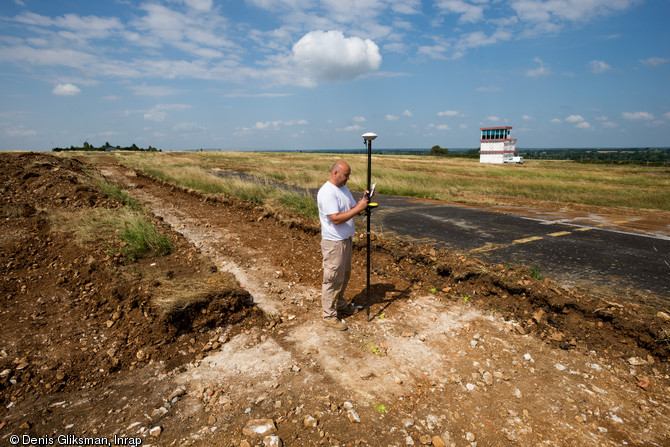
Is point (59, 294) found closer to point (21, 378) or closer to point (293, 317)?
point (21, 378)

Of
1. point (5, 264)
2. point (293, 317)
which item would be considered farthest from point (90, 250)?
point (293, 317)

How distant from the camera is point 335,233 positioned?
13.0 ft

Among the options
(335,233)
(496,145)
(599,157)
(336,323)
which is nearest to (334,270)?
(335,233)

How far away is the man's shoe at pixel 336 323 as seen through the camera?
13.3ft

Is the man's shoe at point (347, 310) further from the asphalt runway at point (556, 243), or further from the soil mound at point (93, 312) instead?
the asphalt runway at point (556, 243)

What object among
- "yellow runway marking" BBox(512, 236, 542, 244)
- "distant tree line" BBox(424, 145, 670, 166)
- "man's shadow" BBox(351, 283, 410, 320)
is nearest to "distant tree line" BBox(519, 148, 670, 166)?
"distant tree line" BBox(424, 145, 670, 166)

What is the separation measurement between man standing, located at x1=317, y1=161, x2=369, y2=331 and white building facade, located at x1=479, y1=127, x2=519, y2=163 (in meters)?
72.2

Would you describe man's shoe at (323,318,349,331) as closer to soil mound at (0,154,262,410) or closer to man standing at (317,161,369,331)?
man standing at (317,161,369,331)

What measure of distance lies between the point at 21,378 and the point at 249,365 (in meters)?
2.08

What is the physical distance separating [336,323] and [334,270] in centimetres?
64

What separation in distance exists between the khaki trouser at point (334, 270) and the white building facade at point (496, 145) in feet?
237

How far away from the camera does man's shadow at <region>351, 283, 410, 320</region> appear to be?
4746mm

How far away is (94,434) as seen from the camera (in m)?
2.63

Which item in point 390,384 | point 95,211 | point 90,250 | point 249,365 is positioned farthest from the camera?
point 95,211
